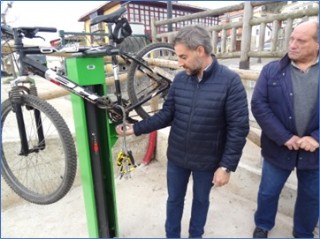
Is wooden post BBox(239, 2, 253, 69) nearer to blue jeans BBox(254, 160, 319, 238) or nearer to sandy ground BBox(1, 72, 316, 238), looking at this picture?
sandy ground BBox(1, 72, 316, 238)

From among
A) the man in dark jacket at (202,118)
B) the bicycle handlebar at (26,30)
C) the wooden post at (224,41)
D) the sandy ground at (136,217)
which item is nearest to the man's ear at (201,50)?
the man in dark jacket at (202,118)

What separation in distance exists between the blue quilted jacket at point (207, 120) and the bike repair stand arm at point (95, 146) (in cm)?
25

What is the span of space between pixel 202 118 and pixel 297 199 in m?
1.05

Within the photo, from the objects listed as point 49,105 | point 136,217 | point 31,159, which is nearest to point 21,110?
point 49,105

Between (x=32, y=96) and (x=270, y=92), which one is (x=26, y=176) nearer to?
(x=32, y=96)

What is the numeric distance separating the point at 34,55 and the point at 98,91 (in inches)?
17.5

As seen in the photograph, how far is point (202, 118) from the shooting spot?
1605mm

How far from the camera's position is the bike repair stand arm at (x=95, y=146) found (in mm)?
1504

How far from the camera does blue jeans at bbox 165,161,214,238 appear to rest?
5.90 feet

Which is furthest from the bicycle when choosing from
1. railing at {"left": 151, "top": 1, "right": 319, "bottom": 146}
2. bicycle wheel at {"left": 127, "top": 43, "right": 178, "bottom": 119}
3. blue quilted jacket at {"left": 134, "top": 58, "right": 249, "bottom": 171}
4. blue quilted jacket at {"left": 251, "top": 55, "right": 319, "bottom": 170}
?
railing at {"left": 151, "top": 1, "right": 319, "bottom": 146}

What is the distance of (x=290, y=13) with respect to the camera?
140 inches

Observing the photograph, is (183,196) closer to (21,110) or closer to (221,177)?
(221,177)

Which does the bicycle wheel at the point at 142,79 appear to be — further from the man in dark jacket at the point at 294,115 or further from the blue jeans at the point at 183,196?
the man in dark jacket at the point at 294,115

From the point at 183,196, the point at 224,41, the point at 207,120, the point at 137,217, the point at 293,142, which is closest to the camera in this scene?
the point at 207,120
